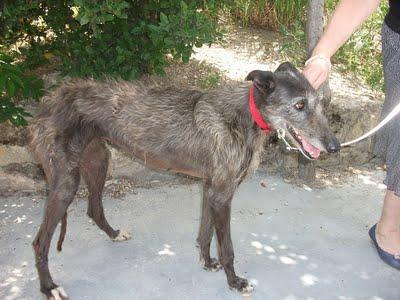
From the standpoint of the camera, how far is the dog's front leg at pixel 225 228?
155 inches

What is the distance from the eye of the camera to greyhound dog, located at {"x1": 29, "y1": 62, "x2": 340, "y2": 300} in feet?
12.6

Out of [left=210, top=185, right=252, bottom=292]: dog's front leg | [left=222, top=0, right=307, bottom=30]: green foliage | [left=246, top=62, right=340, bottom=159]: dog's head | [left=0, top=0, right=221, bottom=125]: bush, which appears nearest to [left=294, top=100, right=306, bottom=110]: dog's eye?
[left=246, top=62, right=340, bottom=159]: dog's head

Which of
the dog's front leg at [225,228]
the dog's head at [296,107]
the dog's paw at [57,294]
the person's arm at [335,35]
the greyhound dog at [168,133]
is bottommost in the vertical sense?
the dog's paw at [57,294]

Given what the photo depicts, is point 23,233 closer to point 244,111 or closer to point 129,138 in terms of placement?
point 129,138

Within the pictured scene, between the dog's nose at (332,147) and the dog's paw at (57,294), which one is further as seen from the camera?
the dog's paw at (57,294)

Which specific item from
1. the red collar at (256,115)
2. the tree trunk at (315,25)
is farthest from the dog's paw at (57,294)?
the tree trunk at (315,25)

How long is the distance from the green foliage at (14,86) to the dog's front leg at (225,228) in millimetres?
1952

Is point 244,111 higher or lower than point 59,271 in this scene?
higher

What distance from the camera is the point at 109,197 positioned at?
17.8 ft

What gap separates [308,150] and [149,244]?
1.74 meters

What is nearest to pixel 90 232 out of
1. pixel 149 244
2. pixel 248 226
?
pixel 149 244

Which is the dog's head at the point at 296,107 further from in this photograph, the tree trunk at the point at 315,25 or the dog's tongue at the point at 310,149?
the tree trunk at the point at 315,25

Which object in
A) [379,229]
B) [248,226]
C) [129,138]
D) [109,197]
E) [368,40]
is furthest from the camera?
[368,40]

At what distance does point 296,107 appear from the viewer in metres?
3.64
